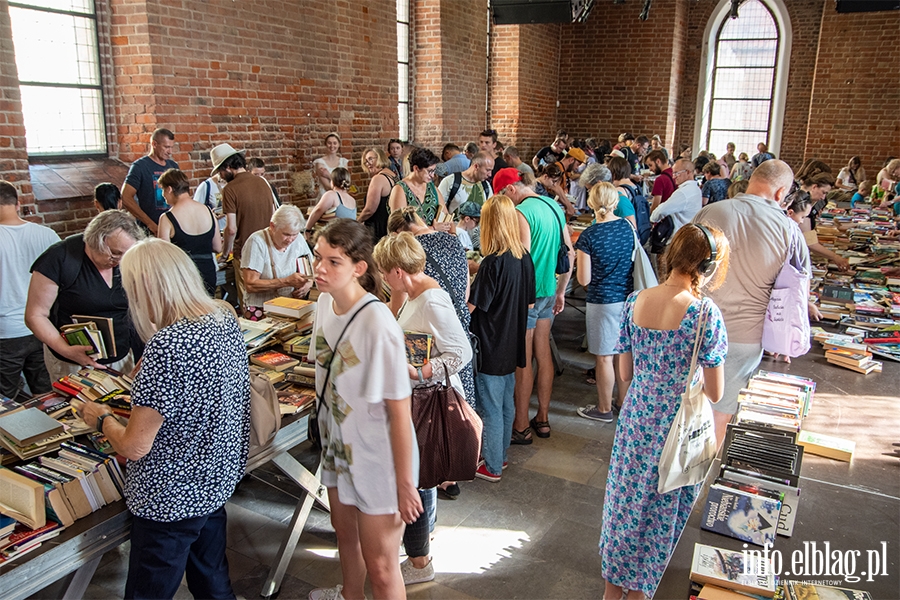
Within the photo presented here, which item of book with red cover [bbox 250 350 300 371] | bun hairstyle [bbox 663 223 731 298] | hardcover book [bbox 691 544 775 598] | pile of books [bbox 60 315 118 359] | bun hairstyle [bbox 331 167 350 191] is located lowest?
hardcover book [bbox 691 544 775 598]

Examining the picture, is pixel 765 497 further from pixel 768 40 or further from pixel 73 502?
pixel 768 40

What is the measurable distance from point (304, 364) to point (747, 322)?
228 cm

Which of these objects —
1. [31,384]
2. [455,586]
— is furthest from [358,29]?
[455,586]

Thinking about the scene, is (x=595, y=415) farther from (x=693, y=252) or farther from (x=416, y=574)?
(x=693, y=252)

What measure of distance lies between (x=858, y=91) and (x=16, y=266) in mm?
14106

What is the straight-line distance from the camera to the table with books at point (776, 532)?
1862 mm

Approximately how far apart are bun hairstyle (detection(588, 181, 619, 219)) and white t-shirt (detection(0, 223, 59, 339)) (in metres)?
3.26

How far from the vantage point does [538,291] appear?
4.59 metres

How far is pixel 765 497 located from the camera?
214cm

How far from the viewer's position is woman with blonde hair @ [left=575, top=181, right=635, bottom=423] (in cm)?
446

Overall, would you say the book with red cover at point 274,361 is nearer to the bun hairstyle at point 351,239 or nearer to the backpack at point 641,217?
the bun hairstyle at point 351,239

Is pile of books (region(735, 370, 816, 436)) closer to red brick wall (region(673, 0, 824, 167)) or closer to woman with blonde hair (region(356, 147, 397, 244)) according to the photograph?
woman with blonde hair (region(356, 147, 397, 244))

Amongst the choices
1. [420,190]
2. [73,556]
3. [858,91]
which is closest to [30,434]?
[73,556]

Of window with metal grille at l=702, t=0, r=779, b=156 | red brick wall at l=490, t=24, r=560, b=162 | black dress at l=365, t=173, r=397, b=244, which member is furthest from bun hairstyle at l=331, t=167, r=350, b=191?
window with metal grille at l=702, t=0, r=779, b=156
